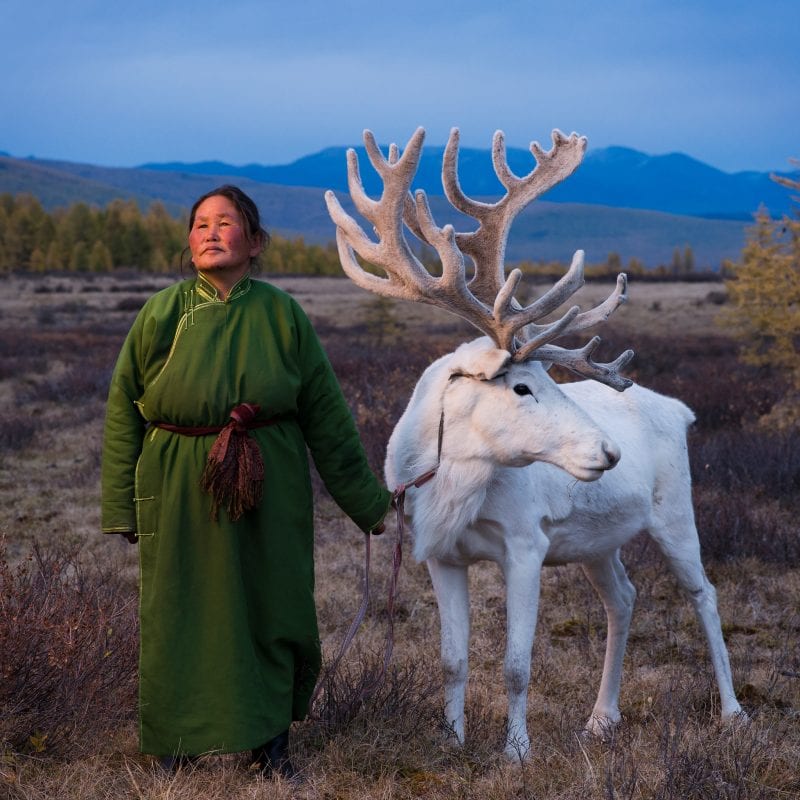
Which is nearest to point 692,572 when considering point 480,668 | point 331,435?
point 480,668

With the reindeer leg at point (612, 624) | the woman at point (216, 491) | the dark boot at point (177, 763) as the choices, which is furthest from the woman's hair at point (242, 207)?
the reindeer leg at point (612, 624)

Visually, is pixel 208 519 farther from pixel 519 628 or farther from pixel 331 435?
pixel 519 628

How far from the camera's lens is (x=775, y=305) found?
1769cm

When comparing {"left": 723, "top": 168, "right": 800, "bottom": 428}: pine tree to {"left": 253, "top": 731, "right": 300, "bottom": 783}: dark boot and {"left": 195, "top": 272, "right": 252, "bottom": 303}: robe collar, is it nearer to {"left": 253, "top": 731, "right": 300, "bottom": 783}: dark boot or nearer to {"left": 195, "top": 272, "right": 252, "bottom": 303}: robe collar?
{"left": 253, "top": 731, "right": 300, "bottom": 783}: dark boot

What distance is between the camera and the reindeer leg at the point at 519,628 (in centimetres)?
359

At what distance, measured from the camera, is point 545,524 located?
3842 millimetres

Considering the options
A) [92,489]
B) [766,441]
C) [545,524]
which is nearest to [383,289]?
[545,524]

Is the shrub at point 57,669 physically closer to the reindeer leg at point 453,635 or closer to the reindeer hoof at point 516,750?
the reindeer leg at point 453,635

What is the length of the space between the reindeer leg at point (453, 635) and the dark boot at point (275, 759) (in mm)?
641

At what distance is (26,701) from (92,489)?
5.60m

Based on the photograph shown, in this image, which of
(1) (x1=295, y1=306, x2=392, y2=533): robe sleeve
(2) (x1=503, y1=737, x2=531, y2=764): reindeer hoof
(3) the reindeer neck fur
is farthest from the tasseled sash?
(2) (x1=503, y1=737, x2=531, y2=764): reindeer hoof

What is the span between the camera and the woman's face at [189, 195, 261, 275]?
3.28 meters

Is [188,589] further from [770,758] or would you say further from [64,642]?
[770,758]

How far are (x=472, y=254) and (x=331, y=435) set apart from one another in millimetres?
1000
